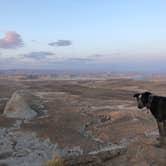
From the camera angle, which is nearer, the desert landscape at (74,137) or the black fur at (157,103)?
the desert landscape at (74,137)

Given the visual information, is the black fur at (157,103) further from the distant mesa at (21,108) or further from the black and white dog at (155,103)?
the distant mesa at (21,108)

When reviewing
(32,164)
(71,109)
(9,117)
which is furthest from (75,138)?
(71,109)

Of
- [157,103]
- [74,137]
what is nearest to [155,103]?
[157,103]

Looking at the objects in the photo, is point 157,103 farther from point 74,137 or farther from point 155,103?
point 74,137

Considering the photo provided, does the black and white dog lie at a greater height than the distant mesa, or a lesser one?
greater

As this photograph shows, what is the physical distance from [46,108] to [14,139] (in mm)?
14484

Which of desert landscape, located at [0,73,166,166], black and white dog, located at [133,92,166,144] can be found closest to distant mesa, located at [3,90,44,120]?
→ desert landscape, located at [0,73,166,166]

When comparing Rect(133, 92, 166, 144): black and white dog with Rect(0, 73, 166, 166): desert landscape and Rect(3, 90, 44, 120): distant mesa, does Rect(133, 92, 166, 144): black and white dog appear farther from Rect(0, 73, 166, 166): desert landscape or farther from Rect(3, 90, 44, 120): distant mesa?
Rect(3, 90, 44, 120): distant mesa

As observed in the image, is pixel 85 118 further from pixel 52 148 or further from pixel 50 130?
pixel 52 148

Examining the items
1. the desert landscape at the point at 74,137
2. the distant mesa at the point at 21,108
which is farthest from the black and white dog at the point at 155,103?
the distant mesa at the point at 21,108

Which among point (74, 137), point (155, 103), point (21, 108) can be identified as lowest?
point (74, 137)

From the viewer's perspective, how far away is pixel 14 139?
22406 mm

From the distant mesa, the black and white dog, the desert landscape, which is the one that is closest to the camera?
the desert landscape

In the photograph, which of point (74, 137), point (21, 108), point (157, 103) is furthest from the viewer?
point (21, 108)
